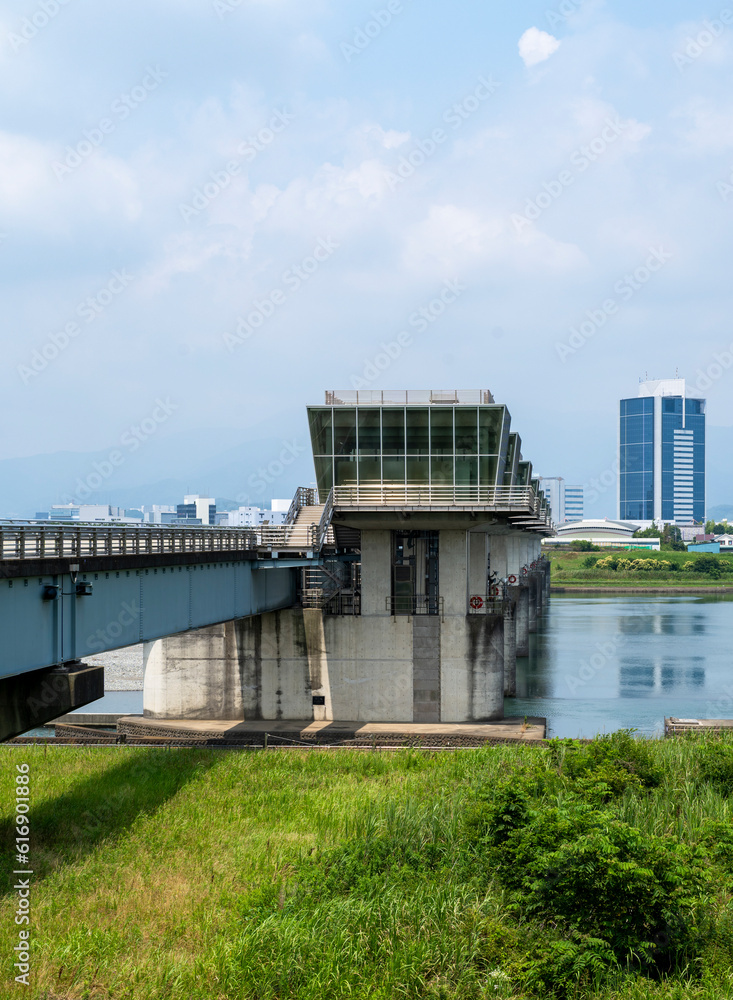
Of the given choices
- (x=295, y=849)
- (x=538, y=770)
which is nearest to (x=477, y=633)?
(x=538, y=770)

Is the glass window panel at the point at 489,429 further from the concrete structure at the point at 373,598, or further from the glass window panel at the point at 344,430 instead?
the glass window panel at the point at 344,430

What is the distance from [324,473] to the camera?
148 feet

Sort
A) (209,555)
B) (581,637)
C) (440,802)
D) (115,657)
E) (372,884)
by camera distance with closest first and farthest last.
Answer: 1. (372,884)
2. (440,802)
3. (209,555)
4. (115,657)
5. (581,637)

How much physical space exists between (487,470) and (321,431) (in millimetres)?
8161

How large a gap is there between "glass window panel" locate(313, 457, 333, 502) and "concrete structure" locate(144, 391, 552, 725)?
0.05 metres

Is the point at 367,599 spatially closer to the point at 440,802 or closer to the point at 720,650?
the point at 440,802

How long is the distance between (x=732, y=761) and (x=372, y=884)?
13.4 m

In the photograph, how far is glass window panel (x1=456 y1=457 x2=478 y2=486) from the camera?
44.4 meters

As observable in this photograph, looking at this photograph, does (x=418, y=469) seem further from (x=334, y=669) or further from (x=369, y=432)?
(x=334, y=669)

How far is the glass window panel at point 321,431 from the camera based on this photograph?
44.4 m

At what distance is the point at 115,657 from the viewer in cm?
7194

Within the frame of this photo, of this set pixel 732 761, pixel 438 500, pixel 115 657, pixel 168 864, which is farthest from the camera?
pixel 115 657

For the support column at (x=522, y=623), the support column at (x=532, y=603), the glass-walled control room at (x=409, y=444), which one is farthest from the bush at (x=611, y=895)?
the support column at (x=532, y=603)

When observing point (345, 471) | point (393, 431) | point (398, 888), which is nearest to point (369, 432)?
point (393, 431)
